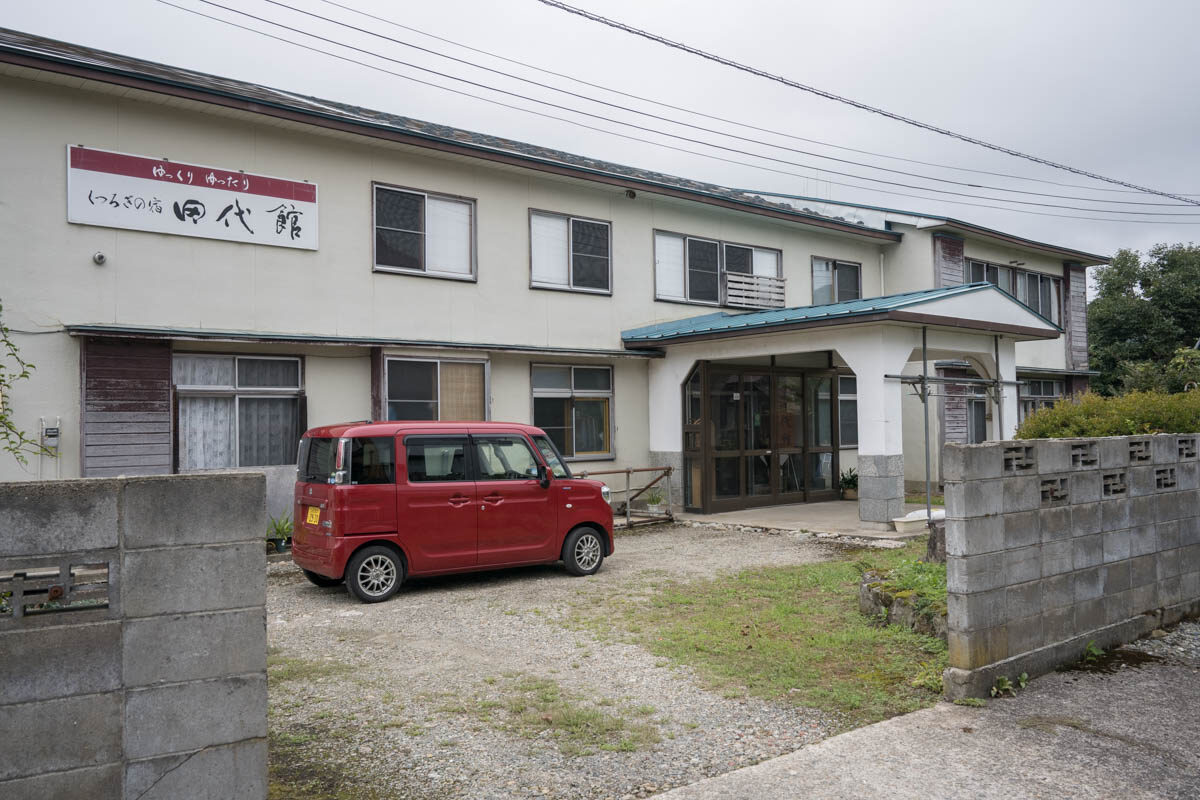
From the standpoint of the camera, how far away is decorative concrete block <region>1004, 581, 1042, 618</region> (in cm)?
575

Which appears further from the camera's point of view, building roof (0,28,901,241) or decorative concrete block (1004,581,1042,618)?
building roof (0,28,901,241)

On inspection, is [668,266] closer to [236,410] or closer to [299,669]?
[236,410]

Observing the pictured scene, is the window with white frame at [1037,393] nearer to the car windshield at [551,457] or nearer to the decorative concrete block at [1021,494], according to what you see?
the car windshield at [551,457]

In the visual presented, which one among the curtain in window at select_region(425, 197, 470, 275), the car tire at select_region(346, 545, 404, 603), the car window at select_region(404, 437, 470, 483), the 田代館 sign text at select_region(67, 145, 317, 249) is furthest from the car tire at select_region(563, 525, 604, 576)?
the 田代館 sign text at select_region(67, 145, 317, 249)

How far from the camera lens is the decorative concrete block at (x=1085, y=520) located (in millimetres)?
6387

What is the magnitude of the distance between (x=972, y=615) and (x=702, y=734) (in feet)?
→ 6.31

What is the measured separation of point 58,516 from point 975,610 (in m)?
5.03

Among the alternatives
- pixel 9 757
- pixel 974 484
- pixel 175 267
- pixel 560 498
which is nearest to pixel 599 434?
pixel 560 498

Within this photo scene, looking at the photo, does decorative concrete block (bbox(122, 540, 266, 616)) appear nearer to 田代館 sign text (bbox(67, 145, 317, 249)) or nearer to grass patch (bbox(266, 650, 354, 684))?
grass patch (bbox(266, 650, 354, 684))

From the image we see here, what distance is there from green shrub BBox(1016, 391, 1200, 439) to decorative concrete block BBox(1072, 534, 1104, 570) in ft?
7.65

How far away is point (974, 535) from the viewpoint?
548 centimetres

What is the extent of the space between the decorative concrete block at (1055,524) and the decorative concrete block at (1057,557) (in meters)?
0.04

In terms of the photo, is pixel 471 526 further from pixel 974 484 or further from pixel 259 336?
pixel 974 484

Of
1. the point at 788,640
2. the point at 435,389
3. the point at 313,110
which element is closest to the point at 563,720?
the point at 788,640
